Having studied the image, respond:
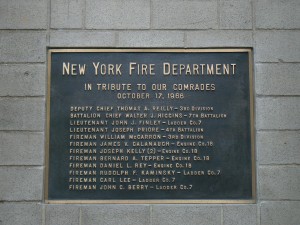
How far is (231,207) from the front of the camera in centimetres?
591

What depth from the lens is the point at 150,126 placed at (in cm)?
612

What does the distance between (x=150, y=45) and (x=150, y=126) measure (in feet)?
3.75

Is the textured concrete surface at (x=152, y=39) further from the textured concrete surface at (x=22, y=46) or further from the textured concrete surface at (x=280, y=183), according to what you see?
the textured concrete surface at (x=280, y=183)

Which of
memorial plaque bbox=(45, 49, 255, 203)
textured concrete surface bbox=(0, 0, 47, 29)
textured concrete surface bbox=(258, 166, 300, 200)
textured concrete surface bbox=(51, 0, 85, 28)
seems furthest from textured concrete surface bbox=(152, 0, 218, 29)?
textured concrete surface bbox=(258, 166, 300, 200)

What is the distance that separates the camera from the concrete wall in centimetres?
590

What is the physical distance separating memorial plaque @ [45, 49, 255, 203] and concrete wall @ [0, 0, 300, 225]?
0.14 meters

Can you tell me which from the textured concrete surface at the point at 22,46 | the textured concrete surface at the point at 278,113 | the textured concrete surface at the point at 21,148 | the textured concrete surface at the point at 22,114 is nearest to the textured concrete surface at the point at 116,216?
the textured concrete surface at the point at 21,148

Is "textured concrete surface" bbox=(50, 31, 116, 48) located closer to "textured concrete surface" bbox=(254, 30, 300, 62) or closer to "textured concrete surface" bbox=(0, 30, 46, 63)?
"textured concrete surface" bbox=(0, 30, 46, 63)

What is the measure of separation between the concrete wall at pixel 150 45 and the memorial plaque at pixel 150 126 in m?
0.14

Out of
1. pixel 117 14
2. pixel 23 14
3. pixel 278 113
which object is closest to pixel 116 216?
Answer: pixel 278 113

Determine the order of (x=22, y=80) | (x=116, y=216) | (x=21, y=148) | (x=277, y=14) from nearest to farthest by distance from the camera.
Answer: (x=116, y=216) < (x=21, y=148) < (x=22, y=80) < (x=277, y=14)

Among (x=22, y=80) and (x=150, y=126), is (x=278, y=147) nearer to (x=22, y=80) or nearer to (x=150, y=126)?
(x=150, y=126)

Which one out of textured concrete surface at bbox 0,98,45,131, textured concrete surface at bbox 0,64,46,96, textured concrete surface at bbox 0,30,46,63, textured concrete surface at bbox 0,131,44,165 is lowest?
textured concrete surface at bbox 0,131,44,165

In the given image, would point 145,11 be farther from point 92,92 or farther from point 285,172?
point 285,172
